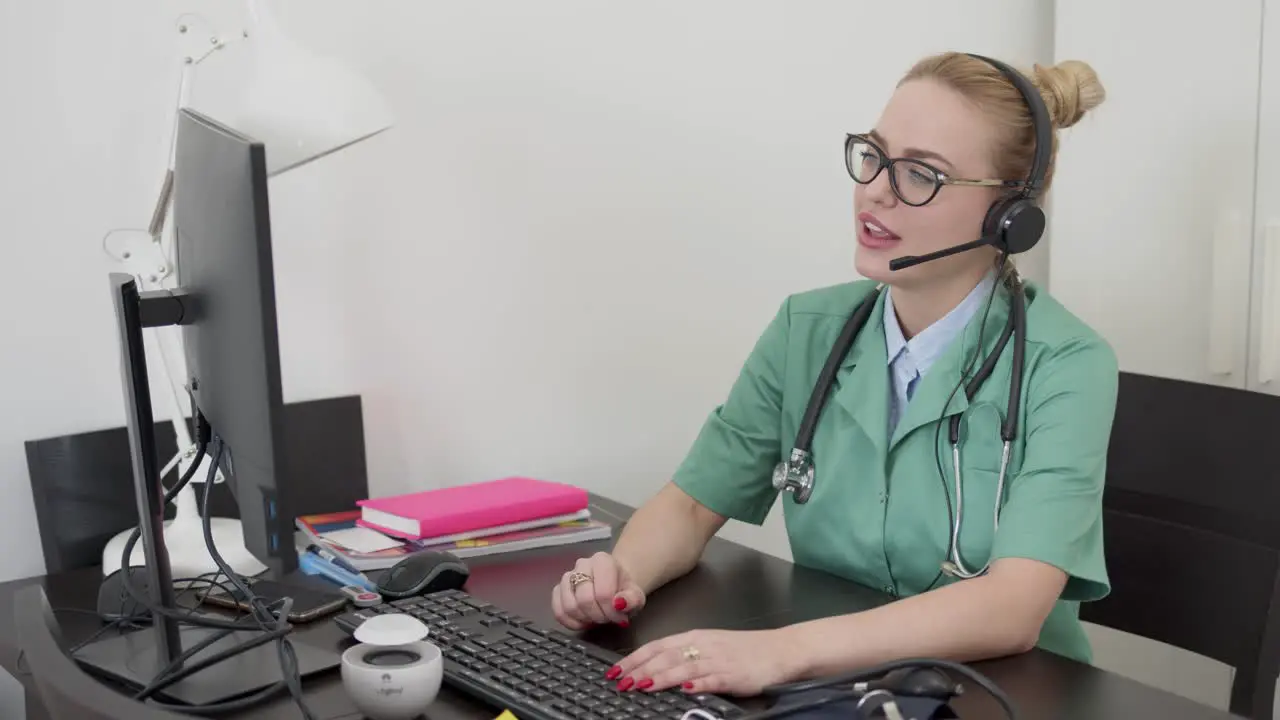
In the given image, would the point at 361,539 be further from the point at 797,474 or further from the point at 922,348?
the point at 922,348

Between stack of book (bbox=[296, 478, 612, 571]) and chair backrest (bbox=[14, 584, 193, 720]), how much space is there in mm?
589

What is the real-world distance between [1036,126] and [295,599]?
3.15 feet

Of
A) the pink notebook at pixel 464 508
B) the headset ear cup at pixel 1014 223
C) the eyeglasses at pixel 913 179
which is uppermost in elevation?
the eyeglasses at pixel 913 179

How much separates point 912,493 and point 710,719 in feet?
1.79

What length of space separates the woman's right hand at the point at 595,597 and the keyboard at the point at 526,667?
0.20 feet

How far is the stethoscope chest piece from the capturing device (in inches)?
62.6

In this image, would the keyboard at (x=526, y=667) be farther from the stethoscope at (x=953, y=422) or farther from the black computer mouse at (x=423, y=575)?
the stethoscope at (x=953, y=422)

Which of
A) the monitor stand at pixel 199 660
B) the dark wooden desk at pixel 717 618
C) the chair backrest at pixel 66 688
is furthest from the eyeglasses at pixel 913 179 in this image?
the chair backrest at pixel 66 688

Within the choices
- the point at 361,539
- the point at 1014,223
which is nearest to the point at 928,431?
the point at 1014,223

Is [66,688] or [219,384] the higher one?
[219,384]

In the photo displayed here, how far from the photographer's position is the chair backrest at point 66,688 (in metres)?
0.82

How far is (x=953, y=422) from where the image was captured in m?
1.49

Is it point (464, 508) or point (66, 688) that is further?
point (464, 508)

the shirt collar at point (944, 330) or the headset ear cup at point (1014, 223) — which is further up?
the headset ear cup at point (1014, 223)
